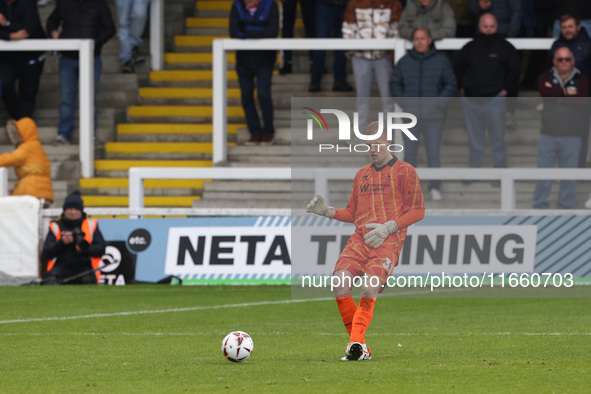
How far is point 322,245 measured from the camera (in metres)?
14.5

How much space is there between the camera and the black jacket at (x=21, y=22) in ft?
60.0

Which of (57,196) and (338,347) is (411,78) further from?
(338,347)

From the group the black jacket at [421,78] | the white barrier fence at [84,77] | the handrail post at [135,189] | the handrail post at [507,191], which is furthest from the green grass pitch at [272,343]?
the white barrier fence at [84,77]

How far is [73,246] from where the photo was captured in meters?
15.0

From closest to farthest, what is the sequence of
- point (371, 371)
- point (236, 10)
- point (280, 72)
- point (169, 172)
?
point (371, 371), point (169, 172), point (236, 10), point (280, 72)

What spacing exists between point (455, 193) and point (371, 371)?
7790 mm

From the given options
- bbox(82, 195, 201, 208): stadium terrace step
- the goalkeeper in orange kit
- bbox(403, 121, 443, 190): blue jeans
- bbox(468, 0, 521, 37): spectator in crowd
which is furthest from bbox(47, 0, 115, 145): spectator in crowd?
the goalkeeper in orange kit

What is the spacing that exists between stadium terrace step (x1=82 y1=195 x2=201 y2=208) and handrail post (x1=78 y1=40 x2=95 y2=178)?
547 millimetres

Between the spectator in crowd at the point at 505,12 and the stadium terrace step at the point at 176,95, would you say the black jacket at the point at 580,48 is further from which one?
the stadium terrace step at the point at 176,95

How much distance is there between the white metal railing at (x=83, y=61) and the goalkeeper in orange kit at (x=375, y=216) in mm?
10039

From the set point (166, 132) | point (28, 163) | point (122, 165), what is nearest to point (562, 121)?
point (166, 132)

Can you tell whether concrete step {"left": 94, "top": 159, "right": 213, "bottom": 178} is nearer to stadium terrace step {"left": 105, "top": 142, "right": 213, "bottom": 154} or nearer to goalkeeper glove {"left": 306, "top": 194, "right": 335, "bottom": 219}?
stadium terrace step {"left": 105, "top": 142, "right": 213, "bottom": 154}

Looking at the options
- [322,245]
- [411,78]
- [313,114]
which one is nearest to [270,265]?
[322,245]

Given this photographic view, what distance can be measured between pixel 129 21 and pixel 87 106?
2.24 meters
